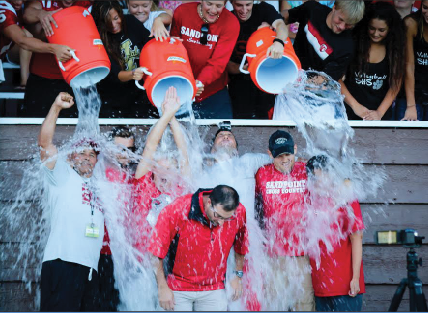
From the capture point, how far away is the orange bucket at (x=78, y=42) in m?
4.41

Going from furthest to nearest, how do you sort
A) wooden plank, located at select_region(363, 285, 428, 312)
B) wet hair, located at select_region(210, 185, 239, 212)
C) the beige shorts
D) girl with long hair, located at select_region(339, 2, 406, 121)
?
girl with long hair, located at select_region(339, 2, 406, 121), wooden plank, located at select_region(363, 285, 428, 312), the beige shorts, wet hair, located at select_region(210, 185, 239, 212)

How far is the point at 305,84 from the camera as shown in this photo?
4.82 m

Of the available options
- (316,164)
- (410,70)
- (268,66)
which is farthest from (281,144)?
(410,70)

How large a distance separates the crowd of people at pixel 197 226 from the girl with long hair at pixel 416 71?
1.16 metres

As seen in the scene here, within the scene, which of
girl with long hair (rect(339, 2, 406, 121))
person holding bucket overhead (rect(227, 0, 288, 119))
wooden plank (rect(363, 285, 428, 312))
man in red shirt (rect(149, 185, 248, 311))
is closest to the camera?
man in red shirt (rect(149, 185, 248, 311))

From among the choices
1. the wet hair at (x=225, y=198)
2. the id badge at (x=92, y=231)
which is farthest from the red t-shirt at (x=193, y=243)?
the id badge at (x=92, y=231)

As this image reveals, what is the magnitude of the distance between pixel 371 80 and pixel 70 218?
260cm

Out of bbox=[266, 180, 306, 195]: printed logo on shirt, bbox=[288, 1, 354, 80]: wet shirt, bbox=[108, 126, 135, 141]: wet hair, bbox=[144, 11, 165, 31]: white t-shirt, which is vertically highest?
bbox=[144, 11, 165, 31]: white t-shirt

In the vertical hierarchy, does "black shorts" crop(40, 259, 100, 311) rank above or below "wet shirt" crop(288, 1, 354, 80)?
below

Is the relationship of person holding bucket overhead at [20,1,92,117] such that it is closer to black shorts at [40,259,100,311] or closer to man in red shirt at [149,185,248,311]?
black shorts at [40,259,100,311]

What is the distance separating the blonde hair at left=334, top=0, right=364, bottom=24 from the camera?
4.69 meters

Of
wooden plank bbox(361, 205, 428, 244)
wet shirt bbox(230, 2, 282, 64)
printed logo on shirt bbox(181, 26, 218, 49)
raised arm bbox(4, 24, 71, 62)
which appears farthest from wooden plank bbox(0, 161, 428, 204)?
raised arm bbox(4, 24, 71, 62)

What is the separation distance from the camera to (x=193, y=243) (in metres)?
3.90

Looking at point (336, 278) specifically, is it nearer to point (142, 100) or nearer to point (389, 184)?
point (389, 184)
